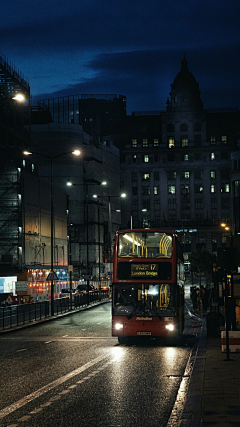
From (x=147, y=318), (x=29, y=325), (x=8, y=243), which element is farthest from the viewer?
(x=8, y=243)

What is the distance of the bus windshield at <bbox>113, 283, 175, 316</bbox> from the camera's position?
22.5 metres

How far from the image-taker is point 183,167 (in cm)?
15562

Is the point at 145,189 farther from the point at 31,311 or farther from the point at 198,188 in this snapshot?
the point at 31,311

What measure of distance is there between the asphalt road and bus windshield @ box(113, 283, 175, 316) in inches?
50.7

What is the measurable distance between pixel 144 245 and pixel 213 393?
39.3 feet

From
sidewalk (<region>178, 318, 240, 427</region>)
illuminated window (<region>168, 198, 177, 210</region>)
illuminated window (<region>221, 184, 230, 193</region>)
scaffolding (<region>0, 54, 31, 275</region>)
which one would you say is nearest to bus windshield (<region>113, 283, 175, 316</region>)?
sidewalk (<region>178, 318, 240, 427</region>)

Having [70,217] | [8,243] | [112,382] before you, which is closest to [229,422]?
[112,382]

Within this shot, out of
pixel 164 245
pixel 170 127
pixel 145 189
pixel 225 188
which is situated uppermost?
pixel 170 127

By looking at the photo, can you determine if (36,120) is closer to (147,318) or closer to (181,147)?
(181,147)

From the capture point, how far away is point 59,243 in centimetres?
9006

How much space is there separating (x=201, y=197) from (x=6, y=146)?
8655 centimetres

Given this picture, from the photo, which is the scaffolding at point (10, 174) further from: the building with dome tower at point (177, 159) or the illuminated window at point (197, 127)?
the illuminated window at point (197, 127)

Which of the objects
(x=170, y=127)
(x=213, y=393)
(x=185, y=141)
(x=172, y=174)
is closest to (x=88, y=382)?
(x=213, y=393)

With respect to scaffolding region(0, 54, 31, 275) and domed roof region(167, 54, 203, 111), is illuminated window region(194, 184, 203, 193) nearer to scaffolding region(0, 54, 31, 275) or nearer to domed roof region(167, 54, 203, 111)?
domed roof region(167, 54, 203, 111)
